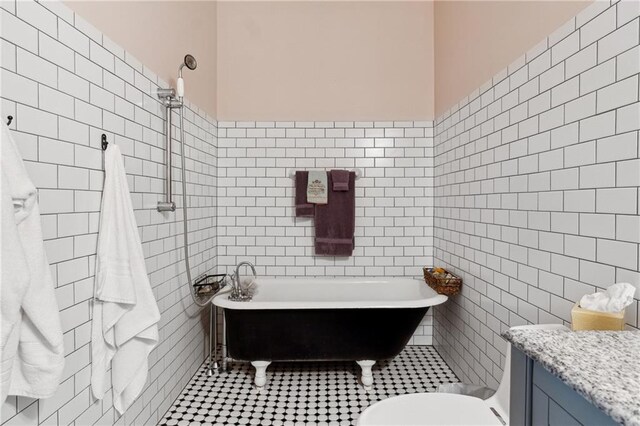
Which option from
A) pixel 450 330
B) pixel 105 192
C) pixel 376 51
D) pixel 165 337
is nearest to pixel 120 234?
pixel 105 192

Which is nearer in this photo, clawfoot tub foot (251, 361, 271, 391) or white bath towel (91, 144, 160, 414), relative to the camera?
white bath towel (91, 144, 160, 414)

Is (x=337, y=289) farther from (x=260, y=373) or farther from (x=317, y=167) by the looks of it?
(x=317, y=167)

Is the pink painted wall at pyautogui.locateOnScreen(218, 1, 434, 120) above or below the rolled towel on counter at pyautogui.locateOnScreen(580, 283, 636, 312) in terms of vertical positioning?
above

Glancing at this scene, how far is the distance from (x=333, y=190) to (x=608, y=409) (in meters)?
2.43

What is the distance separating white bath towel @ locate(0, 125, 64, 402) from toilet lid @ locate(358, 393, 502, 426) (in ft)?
3.38

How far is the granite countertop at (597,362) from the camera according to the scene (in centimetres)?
60

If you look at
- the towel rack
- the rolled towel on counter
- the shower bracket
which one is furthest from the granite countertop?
the towel rack

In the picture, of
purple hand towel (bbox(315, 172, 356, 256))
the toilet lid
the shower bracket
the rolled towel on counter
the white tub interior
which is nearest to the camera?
the rolled towel on counter

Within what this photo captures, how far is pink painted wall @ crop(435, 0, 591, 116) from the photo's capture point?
63.7 inches

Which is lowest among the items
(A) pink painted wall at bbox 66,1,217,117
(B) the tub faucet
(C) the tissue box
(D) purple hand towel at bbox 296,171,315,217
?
(B) the tub faucet

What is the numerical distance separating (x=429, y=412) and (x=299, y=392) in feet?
3.88

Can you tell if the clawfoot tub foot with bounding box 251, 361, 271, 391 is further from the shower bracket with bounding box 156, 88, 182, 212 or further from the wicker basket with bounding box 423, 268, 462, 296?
the wicker basket with bounding box 423, 268, 462, 296

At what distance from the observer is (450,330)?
8.91ft

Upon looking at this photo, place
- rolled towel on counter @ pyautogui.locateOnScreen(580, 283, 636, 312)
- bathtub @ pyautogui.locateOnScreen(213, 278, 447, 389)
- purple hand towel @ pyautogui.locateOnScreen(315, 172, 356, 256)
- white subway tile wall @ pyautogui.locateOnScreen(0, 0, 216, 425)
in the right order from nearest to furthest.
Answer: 1. rolled towel on counter @ pyautogui.locateOnScreen(580, 283, 636, 312)
2. white subway tile wall @ pyautogui.locateOnScreen(0, 0, 216, 425)
3. bathtub @ pyautogui.locateOnScreen(213, 278, 447, 389)
4. purple hand towel @ pyautogui.locateOnScreen(315, 172, 356, 256)
